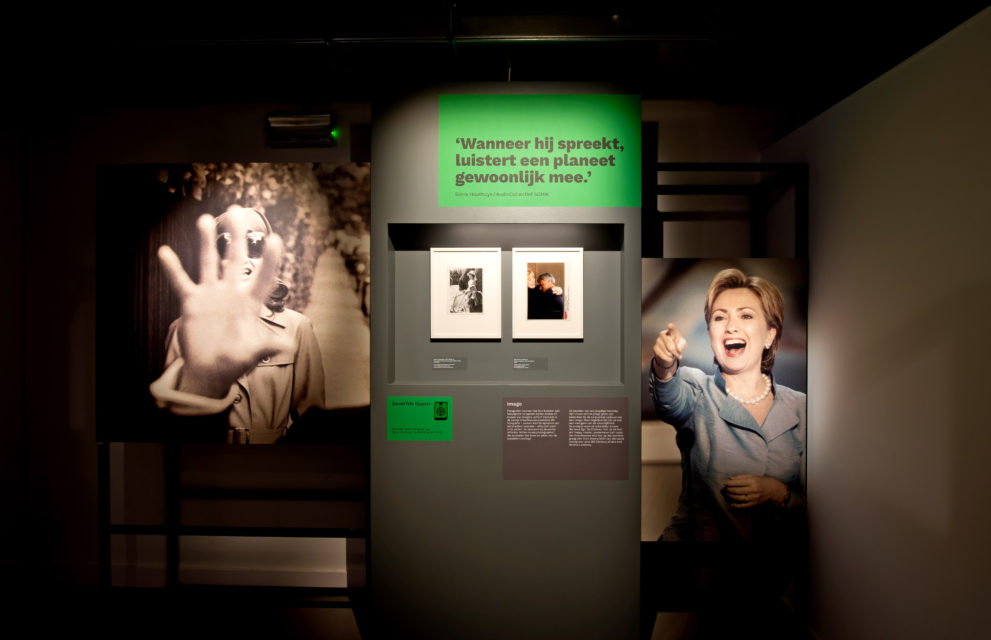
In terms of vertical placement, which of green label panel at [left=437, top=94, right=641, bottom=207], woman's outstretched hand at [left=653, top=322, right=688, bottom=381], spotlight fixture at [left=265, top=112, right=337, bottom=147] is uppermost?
spotlight fixture at [left=265, top=112, right=337, bottom=147]

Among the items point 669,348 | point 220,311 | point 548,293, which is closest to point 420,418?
point 548,293

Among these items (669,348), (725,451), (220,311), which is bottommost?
(725,451)

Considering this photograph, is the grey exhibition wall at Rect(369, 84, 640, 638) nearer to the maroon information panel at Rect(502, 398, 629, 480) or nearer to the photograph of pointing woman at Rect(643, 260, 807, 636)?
the maroon information panel at Rect(502, 398, 629, 480)

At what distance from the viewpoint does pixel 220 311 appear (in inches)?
93.8

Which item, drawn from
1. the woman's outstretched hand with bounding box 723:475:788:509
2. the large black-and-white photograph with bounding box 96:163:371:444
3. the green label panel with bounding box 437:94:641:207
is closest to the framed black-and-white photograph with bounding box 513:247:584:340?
the green label panel with bounding box 437:94:641:207

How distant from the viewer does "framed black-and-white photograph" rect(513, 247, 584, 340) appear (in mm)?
2133

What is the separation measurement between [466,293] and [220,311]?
53.9 inches

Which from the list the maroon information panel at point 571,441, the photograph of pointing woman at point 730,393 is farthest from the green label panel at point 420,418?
the photograph of pointing woman at point 730,393

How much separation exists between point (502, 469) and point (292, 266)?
156 centimetres

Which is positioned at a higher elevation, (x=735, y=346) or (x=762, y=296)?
(x=762, y=296)

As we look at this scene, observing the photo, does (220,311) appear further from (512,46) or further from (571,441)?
(512,46)

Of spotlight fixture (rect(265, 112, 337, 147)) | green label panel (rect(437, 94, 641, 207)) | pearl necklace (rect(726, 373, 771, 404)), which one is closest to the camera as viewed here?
green label panel (rect(437, 94, 641, 207))

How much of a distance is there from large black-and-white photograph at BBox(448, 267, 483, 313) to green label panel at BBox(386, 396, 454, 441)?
1.46 feet

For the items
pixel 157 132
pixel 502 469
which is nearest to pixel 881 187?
pixel 502 469
